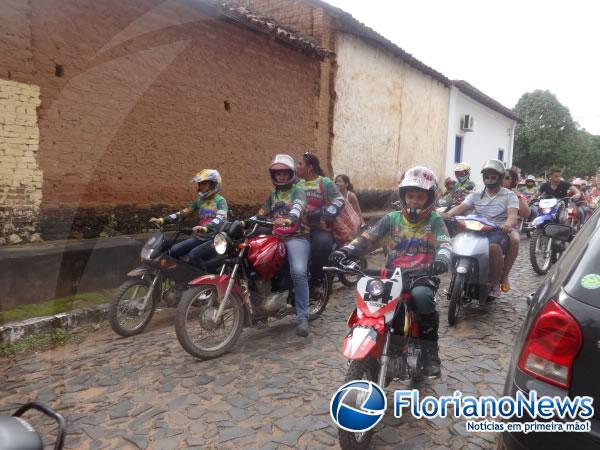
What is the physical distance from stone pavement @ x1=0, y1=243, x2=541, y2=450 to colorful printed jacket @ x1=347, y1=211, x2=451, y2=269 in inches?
39.5

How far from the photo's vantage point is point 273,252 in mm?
4375

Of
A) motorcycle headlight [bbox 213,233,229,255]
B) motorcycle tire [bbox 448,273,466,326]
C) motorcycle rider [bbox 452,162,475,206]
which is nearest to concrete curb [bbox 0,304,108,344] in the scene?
motorcycle headlight [bbox 213,233,229,255]

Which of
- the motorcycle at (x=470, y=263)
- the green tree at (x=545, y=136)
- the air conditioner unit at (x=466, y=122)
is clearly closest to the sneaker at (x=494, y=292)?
the motorcycle at (x=470, y=263)

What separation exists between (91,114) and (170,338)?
3.38 meters

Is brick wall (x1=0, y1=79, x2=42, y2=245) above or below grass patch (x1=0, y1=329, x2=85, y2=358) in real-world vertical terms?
above

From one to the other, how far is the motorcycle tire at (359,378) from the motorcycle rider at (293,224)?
5.84 feet

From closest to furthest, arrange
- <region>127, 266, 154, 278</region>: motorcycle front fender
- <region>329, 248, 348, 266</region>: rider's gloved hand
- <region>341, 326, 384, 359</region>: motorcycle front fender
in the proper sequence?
1. <region>341, 326, 384, 359</region>: motorcycle front fender
2. <region>329, 248, 348, 266</region>: rider's gloved hand
3. <region>127, 266, 154, 278</region>: motorcycle front fender

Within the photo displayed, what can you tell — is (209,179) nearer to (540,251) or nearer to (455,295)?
(455,295)

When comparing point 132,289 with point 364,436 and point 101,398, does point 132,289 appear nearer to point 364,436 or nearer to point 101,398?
point 101,398

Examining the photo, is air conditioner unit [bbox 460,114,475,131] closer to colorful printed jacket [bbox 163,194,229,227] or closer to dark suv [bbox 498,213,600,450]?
colorful printed jacket [bbox 163,194,229,227]

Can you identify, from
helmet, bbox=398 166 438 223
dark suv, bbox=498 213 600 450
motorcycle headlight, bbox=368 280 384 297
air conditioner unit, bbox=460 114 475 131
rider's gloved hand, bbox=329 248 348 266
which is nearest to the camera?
dark suv, bbox=498 213 600 450

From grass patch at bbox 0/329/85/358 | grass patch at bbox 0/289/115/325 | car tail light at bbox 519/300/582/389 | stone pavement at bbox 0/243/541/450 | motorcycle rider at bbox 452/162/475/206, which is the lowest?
grass patch at bbox 0/329/85/358

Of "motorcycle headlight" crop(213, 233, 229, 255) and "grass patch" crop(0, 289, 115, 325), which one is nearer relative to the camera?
"motorcycle headlight" crop(213, 233, 229, 255)

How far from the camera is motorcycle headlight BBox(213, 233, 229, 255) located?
412cm
